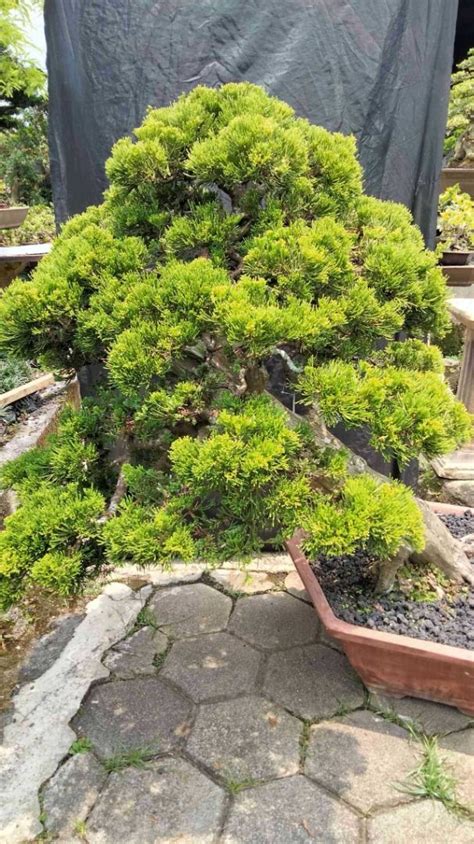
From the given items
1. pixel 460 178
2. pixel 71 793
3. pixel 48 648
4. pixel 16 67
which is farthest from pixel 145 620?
pixel 16 67

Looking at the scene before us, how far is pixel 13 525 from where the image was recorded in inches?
50.1

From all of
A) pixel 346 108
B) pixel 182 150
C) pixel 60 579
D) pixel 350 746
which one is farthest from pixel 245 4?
pixel 350 746

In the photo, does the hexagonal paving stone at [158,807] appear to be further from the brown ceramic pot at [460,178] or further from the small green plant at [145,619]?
the brown ceramic pot at [460,178]

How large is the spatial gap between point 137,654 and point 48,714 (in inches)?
13.2

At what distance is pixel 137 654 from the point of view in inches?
79.0

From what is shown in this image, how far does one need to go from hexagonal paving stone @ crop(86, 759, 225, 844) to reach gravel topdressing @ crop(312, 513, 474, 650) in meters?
0.57

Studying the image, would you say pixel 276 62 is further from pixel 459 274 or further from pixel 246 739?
pixel 246 739

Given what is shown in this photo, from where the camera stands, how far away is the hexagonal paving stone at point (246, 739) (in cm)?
157

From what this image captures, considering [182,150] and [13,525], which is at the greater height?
[182,150]

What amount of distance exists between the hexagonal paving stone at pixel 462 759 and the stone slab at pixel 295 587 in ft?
2.36

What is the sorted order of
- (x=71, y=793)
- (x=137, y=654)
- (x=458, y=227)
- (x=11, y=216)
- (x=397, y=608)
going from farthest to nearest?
(x=11, y=216) → (x=458, y=227) → (x=137, y=654) → (x=397, y=608) → (x=71, y=793)

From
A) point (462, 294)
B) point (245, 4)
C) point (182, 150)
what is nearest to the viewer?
point (182, 150)

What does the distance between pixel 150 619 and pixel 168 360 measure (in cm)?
128

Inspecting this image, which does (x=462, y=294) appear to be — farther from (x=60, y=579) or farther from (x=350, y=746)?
(x=60, y=579)
